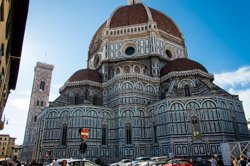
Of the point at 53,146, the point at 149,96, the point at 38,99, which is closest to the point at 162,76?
the point at 149,96

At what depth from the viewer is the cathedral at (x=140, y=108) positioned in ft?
82.7

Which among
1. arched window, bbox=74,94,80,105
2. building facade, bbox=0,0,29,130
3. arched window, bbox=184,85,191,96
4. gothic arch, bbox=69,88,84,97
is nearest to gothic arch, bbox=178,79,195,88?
arched window, bbox=184,85,191,96

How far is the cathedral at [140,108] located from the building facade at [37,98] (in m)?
12.3

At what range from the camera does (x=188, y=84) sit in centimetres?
2977

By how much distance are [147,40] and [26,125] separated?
31.3 m

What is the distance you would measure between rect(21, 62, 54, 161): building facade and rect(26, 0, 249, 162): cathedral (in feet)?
40.3

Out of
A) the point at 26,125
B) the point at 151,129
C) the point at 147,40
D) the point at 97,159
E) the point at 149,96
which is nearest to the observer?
the point at 97,159

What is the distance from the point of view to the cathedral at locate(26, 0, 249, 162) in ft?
82.7

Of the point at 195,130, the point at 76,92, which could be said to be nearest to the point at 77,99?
the point at 76,92

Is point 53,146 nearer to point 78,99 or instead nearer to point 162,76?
point 78,99

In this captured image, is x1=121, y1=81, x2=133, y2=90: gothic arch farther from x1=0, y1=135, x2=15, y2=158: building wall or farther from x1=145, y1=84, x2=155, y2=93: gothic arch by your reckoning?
x1=0, y1=135, x2=15, y2=158: building wall

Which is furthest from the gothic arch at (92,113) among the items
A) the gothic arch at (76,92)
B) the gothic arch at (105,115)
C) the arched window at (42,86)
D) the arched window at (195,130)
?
the arched window at (42,86)

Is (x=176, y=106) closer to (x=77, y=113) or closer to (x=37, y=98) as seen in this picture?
(x=77, y=113)

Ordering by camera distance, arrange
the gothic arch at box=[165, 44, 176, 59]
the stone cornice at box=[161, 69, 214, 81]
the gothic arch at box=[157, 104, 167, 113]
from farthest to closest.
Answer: the gothic arch at box=[165, 44, 176, 59] → the stone cornice at box=[161, 69, 214, 81] → the gothic arch at box=[157, 104, 167, 113]
